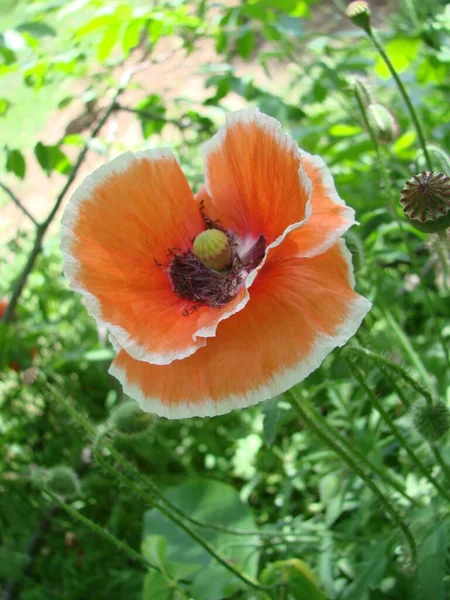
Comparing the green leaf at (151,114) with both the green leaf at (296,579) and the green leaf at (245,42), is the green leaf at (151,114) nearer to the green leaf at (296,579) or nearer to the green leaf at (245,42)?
the green leaf at (245,42)

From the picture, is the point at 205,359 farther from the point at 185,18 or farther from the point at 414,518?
the point at 185,18

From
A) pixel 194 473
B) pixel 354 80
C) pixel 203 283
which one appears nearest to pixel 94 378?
pixel 194 473

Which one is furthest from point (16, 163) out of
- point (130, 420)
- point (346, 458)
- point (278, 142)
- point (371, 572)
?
point (371, 572)

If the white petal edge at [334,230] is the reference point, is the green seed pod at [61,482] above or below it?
below

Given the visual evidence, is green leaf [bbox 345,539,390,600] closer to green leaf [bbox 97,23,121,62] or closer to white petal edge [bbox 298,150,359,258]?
white petal edge [bbox 298,150,359,258]

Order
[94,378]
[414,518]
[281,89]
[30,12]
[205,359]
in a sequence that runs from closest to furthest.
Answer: [205,359] < [414,518] < [30,12] < [94,378] < [281,89]

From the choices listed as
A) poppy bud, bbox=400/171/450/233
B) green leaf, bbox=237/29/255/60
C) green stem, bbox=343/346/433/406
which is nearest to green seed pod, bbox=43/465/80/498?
green stem, bbox=343/346/433/406

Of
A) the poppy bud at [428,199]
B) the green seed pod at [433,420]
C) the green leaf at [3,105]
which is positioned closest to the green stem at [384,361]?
the green seed pod at [433,420]
